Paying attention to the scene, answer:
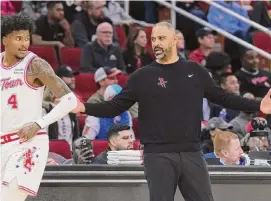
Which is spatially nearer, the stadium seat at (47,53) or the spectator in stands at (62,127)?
the spectator in stands at (62,127)

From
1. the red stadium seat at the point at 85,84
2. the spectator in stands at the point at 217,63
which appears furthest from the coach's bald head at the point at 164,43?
the spectator in stands at the point at 217,63

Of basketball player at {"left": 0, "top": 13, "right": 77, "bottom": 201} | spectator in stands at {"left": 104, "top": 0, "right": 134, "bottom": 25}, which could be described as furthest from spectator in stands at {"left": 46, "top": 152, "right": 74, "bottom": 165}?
spectator in stands at {"left": 104, "top": 0, "right": 134, "bottom": 25}

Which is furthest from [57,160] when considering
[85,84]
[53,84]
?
[85,84]

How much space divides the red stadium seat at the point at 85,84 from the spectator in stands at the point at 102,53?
27 cm

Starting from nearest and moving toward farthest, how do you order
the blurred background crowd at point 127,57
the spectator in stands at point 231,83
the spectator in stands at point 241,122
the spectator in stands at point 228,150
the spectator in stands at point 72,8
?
the spectator in stands at point 228,150, the blurred background crowd at point 127,57, the spectator in stands at point 241,122, the spectator in stands at point 231,83, the spectator in stands at point 72,8

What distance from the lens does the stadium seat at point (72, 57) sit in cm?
1295

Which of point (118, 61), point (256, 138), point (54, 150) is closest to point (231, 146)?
point (256, 138)

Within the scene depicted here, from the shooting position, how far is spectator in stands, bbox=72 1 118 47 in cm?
1340

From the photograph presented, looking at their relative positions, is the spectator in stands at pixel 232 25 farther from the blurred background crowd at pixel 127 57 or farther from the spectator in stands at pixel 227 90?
the spectator in stands at pixel 227 90

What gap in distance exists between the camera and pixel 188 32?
14344 millimetres

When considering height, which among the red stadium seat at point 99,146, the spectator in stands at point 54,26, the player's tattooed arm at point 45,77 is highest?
the player's tattooed arm at point 45,77

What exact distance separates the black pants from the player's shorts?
0.78 m

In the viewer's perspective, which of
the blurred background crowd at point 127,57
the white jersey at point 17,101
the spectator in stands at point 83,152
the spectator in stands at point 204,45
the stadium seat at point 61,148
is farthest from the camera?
the spectator in stands at point 204,45

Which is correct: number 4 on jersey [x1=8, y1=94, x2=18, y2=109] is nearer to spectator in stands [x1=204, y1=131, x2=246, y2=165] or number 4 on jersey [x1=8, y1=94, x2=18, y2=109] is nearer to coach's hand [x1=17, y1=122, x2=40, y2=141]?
coach's hand [x1=17, y1=122, x2=40, y2=141]
